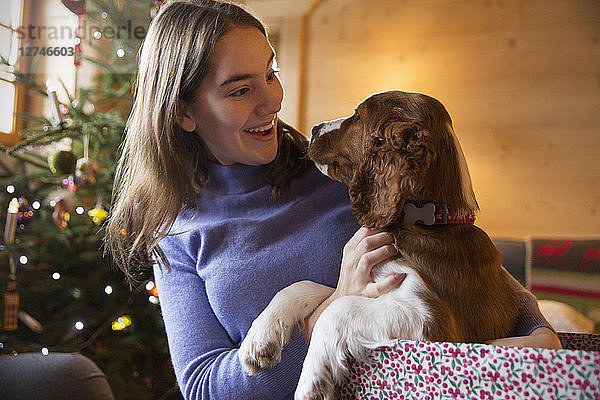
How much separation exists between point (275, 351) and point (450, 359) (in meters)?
0.48

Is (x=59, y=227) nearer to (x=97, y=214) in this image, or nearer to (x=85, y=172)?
(x=97, y=214)

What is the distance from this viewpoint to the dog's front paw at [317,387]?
1122mm

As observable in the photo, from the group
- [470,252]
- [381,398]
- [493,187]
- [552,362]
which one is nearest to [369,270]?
[470,252]

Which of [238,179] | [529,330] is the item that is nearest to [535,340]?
[529,330]

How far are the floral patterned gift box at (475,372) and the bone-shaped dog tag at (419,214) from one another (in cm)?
35

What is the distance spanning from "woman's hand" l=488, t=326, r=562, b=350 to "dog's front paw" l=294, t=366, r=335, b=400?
1.16ft

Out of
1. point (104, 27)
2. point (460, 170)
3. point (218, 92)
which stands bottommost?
point (460, 170)

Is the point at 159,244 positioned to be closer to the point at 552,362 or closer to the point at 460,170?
the point at 460,170

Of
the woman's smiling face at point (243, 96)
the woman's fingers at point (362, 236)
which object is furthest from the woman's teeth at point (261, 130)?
the woman's fingers at point (362, 236)

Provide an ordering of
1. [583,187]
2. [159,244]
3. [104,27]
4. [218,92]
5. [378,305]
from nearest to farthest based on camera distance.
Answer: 1. [378,305]
2. [218,92]
3. [159,244]
4. [104,27]
5. [583,187]

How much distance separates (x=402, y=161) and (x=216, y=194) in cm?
70

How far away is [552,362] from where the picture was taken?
873 millimetres

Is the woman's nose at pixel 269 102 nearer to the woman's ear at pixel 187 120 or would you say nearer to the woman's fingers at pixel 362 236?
the woman's ear at pixel 187 120

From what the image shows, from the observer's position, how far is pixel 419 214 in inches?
51.5
